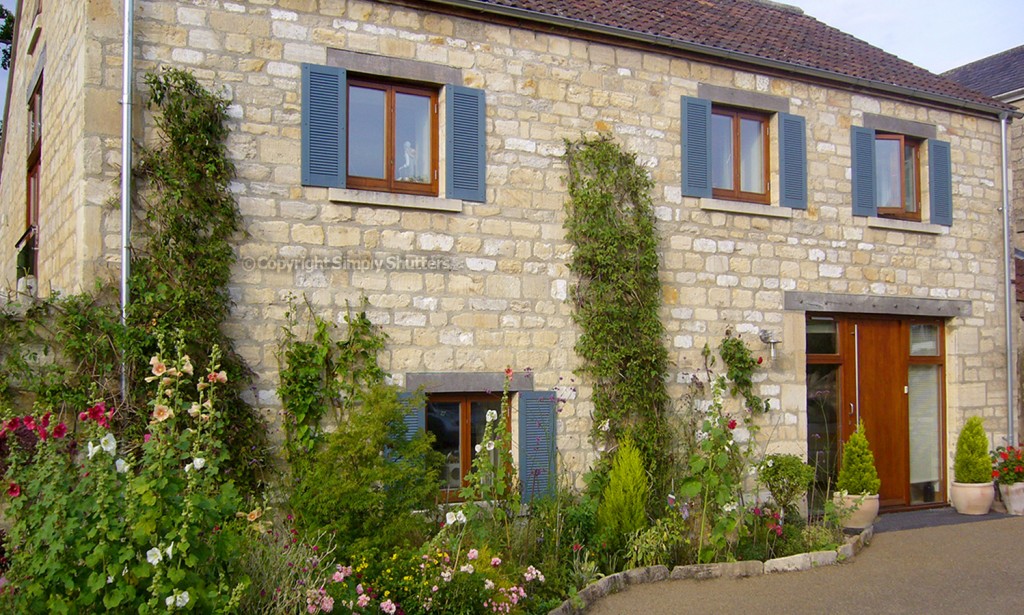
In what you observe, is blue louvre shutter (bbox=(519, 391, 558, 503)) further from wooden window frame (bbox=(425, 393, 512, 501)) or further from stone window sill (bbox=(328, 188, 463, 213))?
stone window sill (bbox=(328, 188, 463, 213))

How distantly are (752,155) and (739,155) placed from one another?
225 mm

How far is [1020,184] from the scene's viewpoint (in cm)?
1509

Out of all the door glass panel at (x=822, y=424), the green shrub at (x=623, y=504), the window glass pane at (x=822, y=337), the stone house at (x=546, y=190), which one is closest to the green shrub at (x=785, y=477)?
the stone house at (x=546, y=190)

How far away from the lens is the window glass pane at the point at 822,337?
1013cm

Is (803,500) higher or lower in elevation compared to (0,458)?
lower

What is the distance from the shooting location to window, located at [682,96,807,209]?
935 cm

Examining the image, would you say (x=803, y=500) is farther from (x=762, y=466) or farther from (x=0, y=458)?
(x=0, y=458)

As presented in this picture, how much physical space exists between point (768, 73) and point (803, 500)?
473 centimetres

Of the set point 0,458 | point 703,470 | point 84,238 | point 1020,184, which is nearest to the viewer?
point 0,458

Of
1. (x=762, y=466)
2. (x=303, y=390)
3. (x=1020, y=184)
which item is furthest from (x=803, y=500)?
(x=1020, y=184)

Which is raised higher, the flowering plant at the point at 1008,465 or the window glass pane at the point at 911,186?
the window glass pane at the point at 911,186

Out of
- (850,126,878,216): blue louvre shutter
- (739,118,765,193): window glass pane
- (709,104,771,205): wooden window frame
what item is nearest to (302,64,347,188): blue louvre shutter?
(709,104,771,205): wooden window frame

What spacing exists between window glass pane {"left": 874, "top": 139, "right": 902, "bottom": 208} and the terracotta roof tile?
2.39 ft

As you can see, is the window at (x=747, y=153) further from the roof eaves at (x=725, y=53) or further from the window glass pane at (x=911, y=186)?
the window glass pane at (x=911, y=186)
